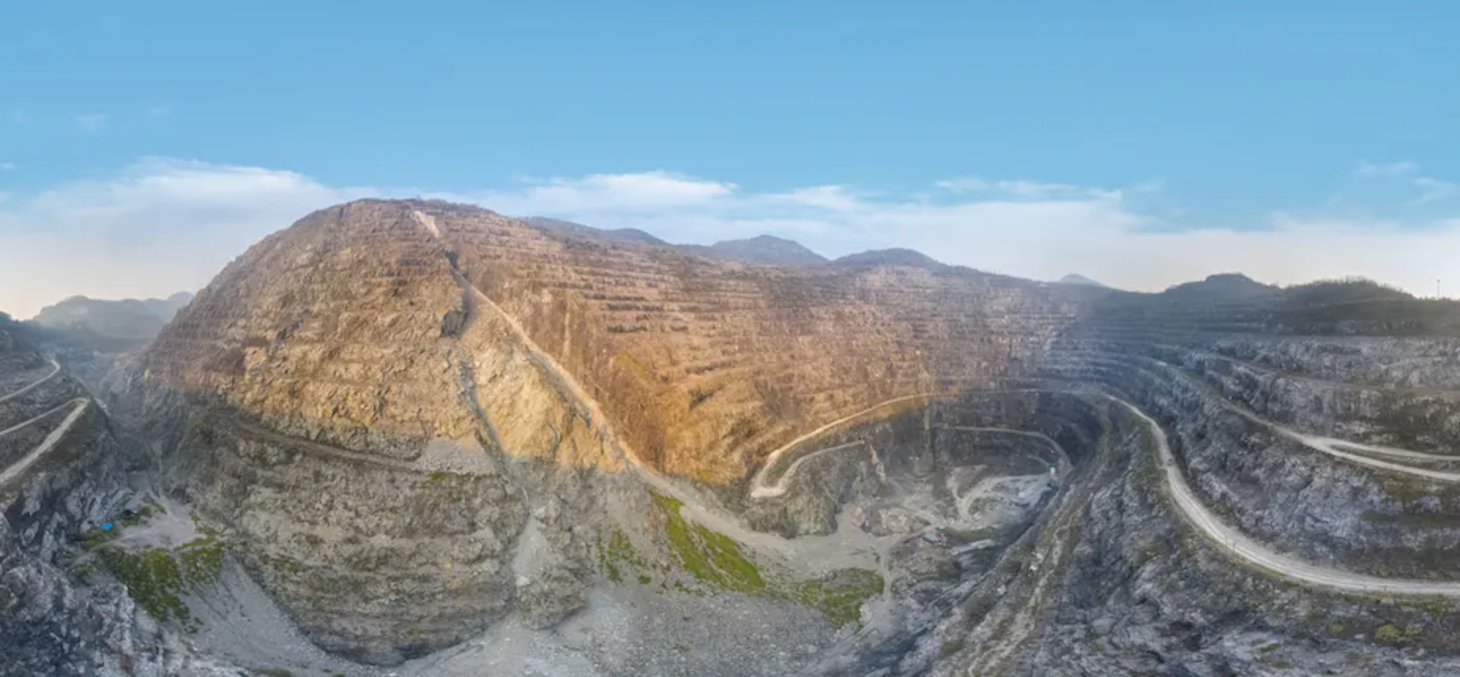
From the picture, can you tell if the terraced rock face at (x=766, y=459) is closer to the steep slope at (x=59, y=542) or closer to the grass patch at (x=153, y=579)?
the grass patch at (x=153, y=579)

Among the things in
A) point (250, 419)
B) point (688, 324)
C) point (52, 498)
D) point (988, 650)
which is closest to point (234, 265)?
point (250, 419)

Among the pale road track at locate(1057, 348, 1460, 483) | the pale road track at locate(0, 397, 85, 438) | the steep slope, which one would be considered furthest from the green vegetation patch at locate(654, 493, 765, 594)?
the pale road track at locate(0, 397, 85, 438)

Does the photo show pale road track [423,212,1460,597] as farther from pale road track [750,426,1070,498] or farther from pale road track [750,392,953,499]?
pale road track [750,426,1070,498]

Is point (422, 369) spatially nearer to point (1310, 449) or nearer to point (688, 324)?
point (688, 324)

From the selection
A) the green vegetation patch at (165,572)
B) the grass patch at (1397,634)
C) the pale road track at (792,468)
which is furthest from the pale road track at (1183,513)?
the green vegetation patch at (165,572)

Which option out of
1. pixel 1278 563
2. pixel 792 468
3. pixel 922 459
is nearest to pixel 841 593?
pixel 792 468
